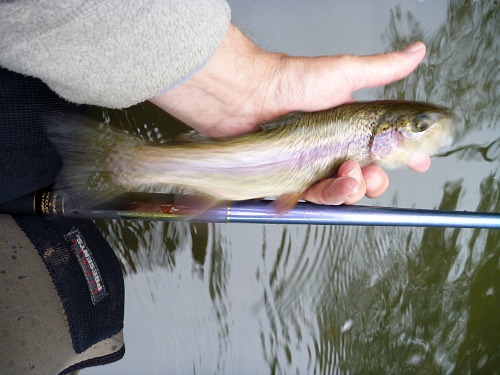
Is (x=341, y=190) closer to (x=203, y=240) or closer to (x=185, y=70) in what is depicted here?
(x=185, y=70)

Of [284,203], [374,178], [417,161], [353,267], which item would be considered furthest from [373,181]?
[353,267]

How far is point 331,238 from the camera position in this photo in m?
2.24

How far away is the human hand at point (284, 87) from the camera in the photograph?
1103 mm

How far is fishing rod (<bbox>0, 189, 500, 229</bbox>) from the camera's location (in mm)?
1166

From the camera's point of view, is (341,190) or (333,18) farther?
(333,18)

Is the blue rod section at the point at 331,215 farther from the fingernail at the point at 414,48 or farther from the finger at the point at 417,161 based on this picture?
the fingernail at the point at 414,48

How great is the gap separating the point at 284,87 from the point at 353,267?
52.1 inches

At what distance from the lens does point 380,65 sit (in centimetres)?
113

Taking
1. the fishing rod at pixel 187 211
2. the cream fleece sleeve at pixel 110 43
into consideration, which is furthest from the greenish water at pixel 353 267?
the cream fleece sleeve at pixel 110 43

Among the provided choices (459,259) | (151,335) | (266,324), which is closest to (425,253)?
(459,259)

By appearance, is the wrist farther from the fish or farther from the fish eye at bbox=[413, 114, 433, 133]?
the fish eye at bbox=[413, 114, 433, 133]

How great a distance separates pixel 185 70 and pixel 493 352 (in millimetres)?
2237

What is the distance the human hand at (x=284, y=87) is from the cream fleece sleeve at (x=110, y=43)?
147 millimetres

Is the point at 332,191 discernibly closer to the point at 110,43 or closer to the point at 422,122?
the point at 422,122
